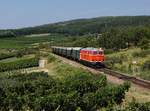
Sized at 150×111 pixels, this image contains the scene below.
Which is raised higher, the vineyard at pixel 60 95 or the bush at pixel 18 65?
the vineyard at pixel 60 95

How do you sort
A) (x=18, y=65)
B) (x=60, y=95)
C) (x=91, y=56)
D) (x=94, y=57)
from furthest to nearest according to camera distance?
(x=18, y=65) → (x=91, y=56) → (x=94, y=57) → (x=60, y=95)

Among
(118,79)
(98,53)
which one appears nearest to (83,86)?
(118,79)

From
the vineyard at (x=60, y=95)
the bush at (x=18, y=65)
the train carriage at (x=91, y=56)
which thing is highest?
the vineyard at (x=60, y=95)

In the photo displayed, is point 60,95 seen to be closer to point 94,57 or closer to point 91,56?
point 94,57

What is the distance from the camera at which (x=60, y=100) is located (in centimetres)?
2839

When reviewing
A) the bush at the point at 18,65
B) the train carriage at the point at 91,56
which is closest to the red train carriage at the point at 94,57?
the train carriage at the point at 91,56

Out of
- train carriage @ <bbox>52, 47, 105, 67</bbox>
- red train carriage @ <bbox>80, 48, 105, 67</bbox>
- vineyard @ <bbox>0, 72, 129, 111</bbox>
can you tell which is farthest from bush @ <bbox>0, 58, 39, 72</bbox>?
vineyard @ <bbox>0, 72, 129, 111</bbox>

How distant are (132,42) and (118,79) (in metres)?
61.4

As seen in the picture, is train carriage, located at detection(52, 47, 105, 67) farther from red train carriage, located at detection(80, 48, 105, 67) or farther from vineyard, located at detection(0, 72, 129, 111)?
vineyard, located at detection(0, 72, 129, 111)

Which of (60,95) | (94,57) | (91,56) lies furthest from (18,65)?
(60,95)

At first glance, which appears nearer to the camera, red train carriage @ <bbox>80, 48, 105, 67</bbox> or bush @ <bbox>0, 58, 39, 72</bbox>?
red train carriage @ <bbox>80, 48, 105, 67</bbox>

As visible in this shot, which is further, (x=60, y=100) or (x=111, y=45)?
(x=111, y=45)

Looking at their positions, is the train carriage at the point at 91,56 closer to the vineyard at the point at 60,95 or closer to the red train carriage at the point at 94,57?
the red train carriage at the point at 94,57

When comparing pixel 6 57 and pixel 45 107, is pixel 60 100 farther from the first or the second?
pixel 6 57
